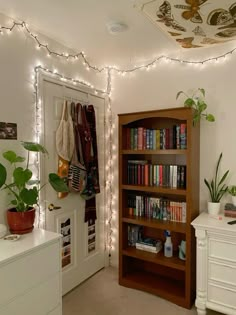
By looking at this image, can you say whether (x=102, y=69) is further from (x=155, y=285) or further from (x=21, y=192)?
(x=155, y=285)

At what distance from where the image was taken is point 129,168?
264cm

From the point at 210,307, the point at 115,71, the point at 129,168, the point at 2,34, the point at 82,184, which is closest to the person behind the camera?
the point at 2,34

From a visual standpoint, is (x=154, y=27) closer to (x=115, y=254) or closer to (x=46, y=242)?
(x=46, y=242)

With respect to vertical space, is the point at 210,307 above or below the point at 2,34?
below

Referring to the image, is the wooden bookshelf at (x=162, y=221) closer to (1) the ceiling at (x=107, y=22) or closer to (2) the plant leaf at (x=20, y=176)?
(1) the ceiling at (x=107, y=22)

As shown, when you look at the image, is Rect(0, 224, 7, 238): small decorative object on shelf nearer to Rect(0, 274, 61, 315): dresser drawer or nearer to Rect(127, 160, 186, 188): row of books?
Rect(0, 274, 61, 315): dresser drawer

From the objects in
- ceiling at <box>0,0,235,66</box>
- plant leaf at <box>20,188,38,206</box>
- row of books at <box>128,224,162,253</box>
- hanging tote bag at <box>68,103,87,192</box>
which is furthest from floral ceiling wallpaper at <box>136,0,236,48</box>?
row of books at <box>128,224,162,253</box>

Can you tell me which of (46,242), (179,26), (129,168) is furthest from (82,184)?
(179,26)

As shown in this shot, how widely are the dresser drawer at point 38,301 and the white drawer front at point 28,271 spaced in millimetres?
38

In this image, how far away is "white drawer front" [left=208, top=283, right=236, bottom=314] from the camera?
1.92m

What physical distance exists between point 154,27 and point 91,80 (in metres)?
0.95

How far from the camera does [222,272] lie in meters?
1.96

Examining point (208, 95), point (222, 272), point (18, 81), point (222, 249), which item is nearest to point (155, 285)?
point (222, 272)

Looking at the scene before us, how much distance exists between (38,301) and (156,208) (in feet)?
4.48
